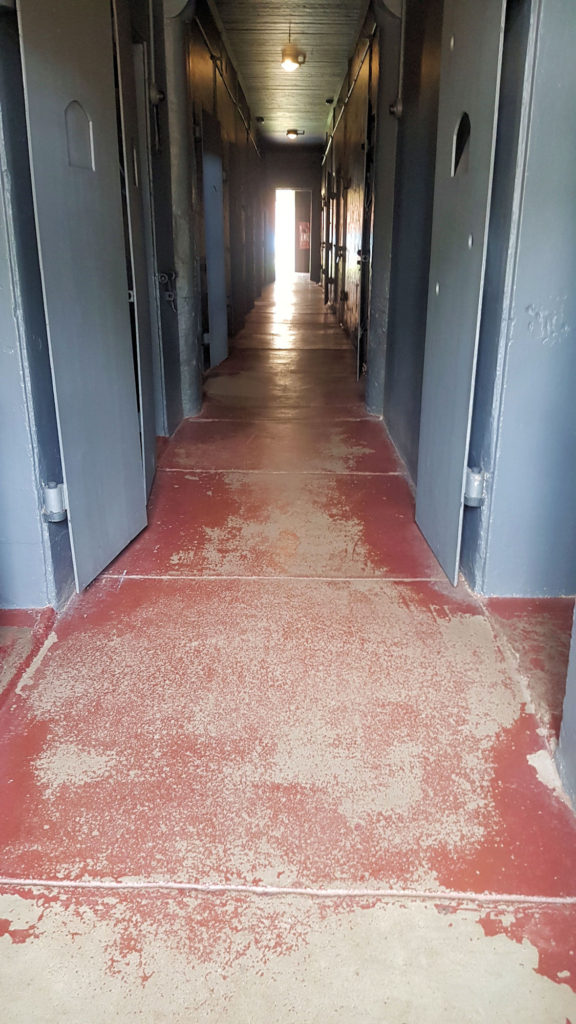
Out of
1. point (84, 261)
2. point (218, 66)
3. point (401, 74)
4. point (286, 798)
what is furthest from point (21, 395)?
point (218, 66)

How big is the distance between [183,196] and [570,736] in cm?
439

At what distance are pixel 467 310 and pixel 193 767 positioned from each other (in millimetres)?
1767

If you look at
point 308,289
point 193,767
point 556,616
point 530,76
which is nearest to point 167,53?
point 530,76

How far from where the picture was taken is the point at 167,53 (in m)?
4.52

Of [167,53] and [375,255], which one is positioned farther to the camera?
[375,255]

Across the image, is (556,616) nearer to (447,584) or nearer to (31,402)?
(447,584)

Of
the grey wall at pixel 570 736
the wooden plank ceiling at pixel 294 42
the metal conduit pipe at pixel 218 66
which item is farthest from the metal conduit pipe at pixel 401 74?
the grey wall at pixel 570 736

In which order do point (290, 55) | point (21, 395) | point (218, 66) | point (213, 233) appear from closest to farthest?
point (21, 395) < point (213, 233) < point (218, 66) < point (290, 55)

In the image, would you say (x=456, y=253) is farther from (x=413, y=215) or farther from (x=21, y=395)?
(x=21, y=395)

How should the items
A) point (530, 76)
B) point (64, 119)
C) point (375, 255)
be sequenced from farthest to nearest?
point (375, 255), point (64, 119), point (530, 76)

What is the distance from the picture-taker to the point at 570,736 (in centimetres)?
172

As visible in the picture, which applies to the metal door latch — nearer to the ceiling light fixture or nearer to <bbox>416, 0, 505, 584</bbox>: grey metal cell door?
<bbox>416, 0, 505, 584</bbox>: grey metal cell door

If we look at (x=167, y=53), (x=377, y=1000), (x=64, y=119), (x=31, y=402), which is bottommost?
(x=377, y=1000)

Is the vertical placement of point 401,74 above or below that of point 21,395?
above
